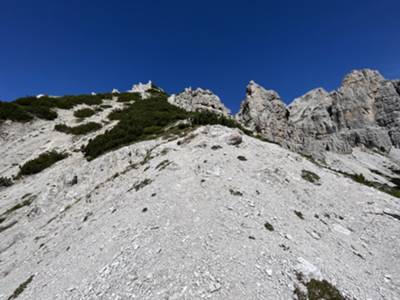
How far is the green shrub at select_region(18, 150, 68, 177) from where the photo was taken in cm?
2112

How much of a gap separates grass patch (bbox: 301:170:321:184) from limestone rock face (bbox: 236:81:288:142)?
27779 mm

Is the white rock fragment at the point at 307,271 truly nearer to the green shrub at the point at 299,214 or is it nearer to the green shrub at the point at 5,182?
the green shrub at the point at 299,214

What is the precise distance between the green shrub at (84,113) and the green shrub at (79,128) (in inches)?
189

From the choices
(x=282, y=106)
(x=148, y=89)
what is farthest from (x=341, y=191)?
(x=148, y=89)

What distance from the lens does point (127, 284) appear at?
6.14 meters

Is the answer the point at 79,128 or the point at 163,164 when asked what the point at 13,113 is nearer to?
the point at 79,128

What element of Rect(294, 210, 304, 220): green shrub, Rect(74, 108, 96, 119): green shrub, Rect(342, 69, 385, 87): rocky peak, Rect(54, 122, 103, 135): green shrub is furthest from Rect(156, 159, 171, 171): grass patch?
Rect(342, 69, 385, 87): rocky peak

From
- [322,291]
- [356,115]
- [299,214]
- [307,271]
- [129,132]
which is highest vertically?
[356,115]

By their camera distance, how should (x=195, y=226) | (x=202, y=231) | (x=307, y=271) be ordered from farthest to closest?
(x=195, y=226)
(x=202, y=231)
(x=307, y=271)

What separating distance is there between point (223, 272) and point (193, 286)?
3.15ft

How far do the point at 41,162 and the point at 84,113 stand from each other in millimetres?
15646

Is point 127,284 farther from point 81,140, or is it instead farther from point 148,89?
point 148,89

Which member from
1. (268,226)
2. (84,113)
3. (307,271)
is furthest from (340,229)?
(84,113)

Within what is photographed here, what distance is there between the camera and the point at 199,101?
1465 inches
